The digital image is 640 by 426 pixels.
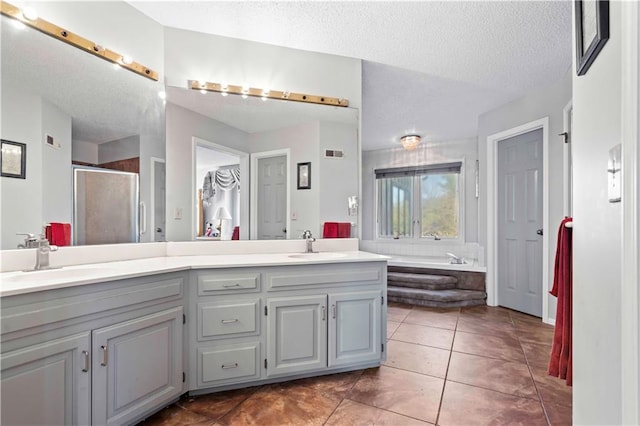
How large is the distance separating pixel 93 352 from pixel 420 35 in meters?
2.84

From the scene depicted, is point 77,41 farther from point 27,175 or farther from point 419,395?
point 419,395

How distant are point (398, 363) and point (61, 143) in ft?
8.60

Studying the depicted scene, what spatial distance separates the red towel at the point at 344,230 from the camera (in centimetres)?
265

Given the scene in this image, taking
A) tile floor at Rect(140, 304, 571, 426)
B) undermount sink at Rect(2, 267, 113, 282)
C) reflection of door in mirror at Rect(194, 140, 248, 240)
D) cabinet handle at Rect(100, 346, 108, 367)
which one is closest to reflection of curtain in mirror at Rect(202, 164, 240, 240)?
reflection of door in mirror at Rect(194, 140, 248, 240)

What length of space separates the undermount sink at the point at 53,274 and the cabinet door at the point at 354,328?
137 cm

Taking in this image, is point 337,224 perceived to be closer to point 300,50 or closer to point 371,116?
point 300,50

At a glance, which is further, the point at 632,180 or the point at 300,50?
the point at 300,50

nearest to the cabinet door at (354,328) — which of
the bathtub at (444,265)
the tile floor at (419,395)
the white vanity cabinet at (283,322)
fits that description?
the white vanity cabinet at (283,322)

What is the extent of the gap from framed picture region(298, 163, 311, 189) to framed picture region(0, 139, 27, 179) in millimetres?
1678

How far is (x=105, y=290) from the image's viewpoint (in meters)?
1.40

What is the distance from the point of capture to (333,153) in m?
2.65

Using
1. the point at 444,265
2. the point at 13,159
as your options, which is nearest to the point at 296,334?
the point at 13,159

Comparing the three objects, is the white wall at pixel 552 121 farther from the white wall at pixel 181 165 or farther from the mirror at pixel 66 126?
the mirror at pixel 66 126

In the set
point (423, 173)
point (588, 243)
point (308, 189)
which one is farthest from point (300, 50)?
point (423, 173)
